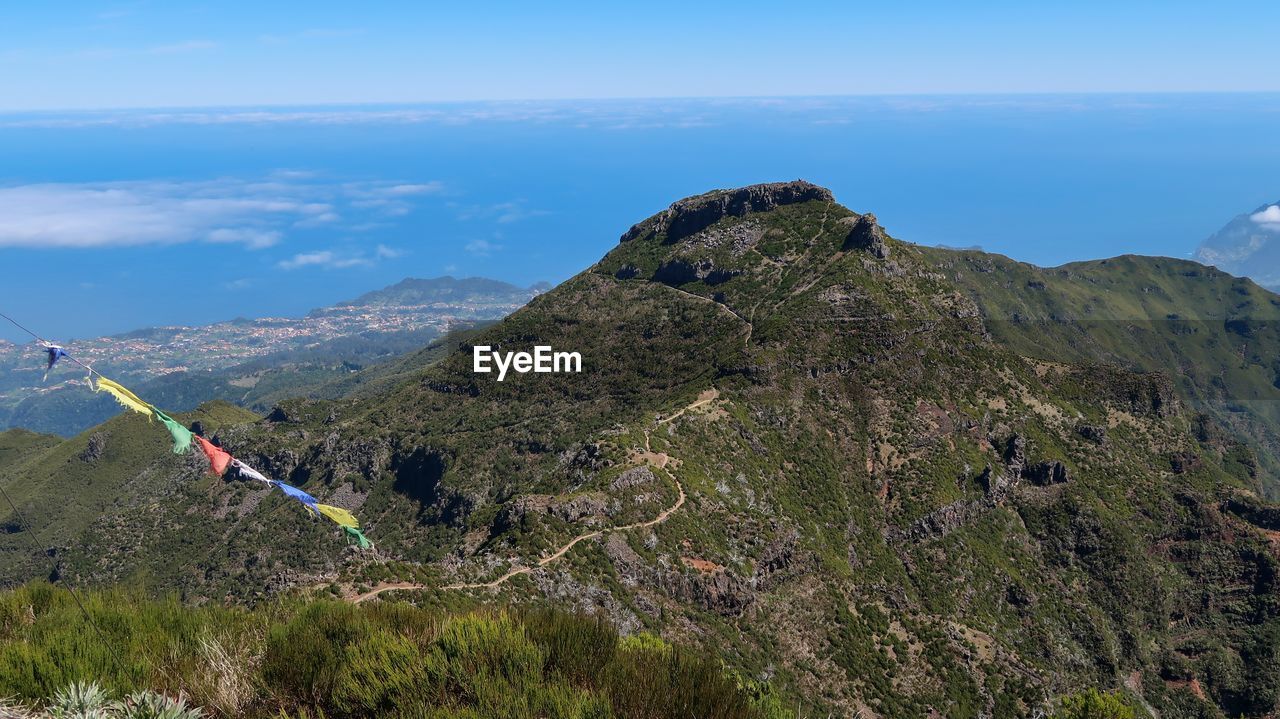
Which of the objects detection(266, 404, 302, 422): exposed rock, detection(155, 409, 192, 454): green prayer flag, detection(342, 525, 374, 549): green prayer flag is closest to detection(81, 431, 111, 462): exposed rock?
detection(266, 404, 302, 422): exposed rock

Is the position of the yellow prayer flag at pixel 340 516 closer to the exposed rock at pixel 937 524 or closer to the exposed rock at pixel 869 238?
the exposed rock at pixel 937 524

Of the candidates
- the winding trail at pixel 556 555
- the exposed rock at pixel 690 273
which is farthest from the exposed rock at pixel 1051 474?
the exposed rock at pixel 690 273

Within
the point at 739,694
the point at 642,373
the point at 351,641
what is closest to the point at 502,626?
the point at 351,641

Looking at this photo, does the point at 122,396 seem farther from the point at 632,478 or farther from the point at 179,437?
the point at 632,478

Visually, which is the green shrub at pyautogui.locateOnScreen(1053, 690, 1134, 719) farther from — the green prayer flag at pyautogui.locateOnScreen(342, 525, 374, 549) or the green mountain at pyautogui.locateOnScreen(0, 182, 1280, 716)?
the green prayer flag at pyautogui.locateOnScreen(342, 525, 374, 549)

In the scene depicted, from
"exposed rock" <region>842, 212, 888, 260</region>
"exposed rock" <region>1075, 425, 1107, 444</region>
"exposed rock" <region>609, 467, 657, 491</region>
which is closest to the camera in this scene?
"exposed rock" <region>609, 467, 657, 491</region>

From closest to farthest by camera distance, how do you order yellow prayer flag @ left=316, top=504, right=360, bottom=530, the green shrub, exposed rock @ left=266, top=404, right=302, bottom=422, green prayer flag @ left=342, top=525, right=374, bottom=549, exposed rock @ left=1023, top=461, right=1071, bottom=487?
yellow prayer flag @ left=316, top=504, right=360, bottom=530
green prayer flag @ left=342, top=525, right=374, bottom=549
the green shrub
exposed rock @ left=1023, top=461, right=1071, bottom=487
exposed rock @ left=266, top=404, right=302, bottom=422
